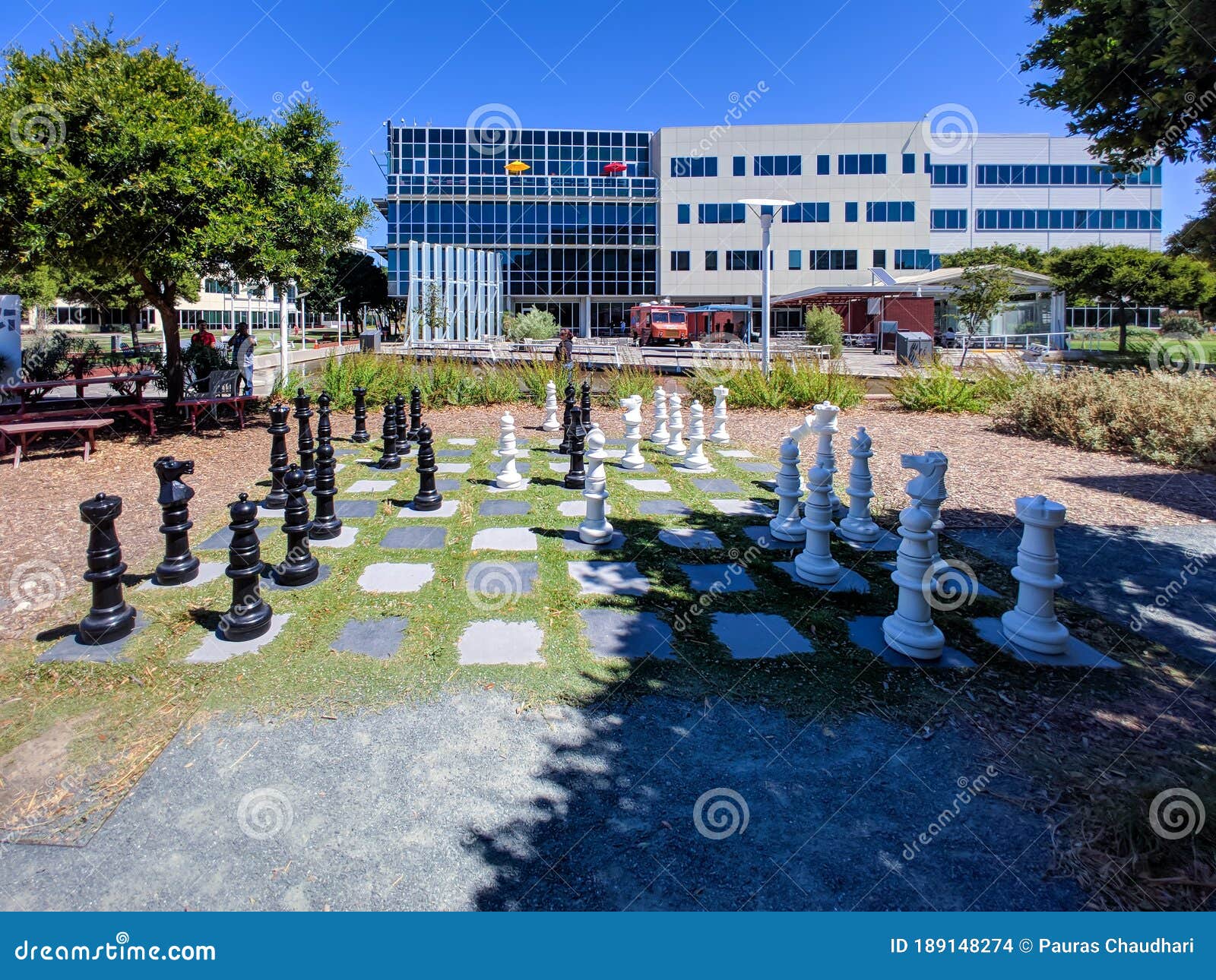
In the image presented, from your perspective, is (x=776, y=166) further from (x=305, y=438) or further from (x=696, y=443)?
(x=305, y=438)

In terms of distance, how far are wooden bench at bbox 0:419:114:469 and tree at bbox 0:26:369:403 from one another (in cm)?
219

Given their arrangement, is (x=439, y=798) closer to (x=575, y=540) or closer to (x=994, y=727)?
(x=994, y=727)

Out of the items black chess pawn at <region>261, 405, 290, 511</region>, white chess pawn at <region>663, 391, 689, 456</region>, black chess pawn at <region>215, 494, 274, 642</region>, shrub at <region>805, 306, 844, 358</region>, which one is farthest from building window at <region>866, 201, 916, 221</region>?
black chess pawn at <region>215, 494, 274, 642</region>

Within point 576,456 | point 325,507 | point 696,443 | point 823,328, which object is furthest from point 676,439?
point 823,328

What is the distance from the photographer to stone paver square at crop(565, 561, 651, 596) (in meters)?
5.24

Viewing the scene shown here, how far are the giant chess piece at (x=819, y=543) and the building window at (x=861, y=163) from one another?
53885 millimetres

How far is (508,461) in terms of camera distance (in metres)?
8.30

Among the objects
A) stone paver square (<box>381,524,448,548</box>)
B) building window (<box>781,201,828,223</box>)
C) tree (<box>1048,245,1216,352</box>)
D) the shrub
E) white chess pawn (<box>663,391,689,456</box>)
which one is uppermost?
building window (<box>781,201,828,223</box>)

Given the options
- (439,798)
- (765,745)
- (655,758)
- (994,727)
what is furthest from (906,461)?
(439,798)

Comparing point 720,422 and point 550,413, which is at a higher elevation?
point 550,413

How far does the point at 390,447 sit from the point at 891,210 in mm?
52452

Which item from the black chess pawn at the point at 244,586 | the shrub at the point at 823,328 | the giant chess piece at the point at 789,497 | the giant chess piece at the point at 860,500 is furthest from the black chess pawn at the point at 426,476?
the shrub at the point at 823,328

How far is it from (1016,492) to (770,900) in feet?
22.8

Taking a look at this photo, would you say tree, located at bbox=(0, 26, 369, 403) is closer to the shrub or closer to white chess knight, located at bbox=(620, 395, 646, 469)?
white chess knight, located at bbox=(620, 395, 646, 469)
